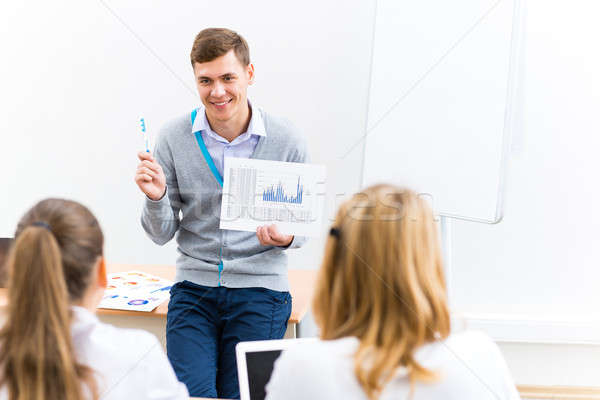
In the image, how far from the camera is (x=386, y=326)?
625 mm

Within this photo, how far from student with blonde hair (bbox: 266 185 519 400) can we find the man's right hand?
1.74ft

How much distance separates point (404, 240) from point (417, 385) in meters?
0.17

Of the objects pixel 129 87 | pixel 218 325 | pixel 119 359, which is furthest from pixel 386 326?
pixel 129 87

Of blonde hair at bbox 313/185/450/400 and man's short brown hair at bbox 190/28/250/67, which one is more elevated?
man's short brown hair at bbox 190/28/250/67

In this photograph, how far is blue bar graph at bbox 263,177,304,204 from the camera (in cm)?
110

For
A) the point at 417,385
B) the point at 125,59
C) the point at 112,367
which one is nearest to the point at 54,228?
the point at 112,367

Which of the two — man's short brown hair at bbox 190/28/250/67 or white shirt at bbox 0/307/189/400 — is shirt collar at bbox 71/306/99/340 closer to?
white shirt at bbox 0/307/189/400

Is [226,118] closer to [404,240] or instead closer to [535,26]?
[404,240]

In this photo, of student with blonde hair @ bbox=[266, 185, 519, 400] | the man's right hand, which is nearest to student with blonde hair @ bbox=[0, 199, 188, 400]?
student with blonde hair @ bbox=[266, 185, 519, 400]

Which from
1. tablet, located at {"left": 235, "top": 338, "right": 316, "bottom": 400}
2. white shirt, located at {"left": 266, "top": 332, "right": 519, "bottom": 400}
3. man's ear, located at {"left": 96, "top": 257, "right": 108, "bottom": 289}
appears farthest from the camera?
tablet, located at {"left": 235, "top": 338, "right": 316, "bottom": 400}

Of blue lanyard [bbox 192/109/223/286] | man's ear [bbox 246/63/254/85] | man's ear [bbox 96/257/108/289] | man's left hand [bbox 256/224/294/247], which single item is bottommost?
man's ear [bbox 96/257/108/289]

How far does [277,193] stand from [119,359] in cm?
55

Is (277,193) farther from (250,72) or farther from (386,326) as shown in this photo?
(386,326)

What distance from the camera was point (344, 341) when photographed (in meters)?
0.60
